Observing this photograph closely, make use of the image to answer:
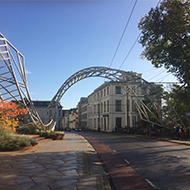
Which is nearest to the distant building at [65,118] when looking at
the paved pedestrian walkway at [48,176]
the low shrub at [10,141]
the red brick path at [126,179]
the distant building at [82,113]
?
the distant building at [82,113]

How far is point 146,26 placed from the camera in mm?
15984

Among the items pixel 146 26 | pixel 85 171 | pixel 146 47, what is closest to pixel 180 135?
pixel 146 47

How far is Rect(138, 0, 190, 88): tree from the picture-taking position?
1436 centimetres

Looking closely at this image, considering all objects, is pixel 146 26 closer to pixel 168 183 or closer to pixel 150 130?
pixel 168 183

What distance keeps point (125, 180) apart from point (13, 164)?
419 centimetres

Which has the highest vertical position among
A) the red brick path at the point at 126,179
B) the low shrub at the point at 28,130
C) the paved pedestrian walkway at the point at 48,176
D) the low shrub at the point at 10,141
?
the low shrub at the point at 28,130

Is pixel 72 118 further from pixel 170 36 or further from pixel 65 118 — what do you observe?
pixel 170 36

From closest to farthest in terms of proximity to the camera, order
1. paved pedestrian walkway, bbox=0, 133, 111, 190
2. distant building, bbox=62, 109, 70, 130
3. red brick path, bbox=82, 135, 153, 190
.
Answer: paved pedestrian walkway, bbox=0, 133, 111, 190 → red brick path, bbox=82, 135, 153, 190 → distant building, bbox=62, 109, 70, 130

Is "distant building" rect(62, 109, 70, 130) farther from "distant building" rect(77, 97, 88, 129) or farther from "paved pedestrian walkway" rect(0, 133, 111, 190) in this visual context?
"paved pedestrian walkway" rect(0, 133, 111, 190)

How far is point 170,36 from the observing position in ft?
50.3

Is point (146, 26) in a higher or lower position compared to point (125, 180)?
higher

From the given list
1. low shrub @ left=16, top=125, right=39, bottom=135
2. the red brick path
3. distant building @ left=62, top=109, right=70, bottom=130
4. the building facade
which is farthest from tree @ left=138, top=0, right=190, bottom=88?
distant building @ left=62, top=109, right=70, bottom=130

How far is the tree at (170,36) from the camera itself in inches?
565

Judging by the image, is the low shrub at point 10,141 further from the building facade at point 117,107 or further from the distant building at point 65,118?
the distant building at point 65,118
